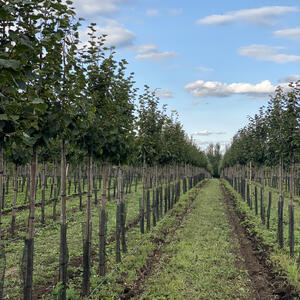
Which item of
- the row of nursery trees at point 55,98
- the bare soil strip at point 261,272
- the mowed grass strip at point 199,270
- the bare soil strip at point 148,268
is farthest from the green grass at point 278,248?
the row of nursery trees at point 55,98

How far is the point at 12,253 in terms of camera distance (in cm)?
984

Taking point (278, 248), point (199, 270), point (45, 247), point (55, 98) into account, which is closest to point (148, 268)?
point (199, 270)

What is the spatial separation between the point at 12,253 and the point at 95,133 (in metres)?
5.60

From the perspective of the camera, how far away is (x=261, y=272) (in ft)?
28.9

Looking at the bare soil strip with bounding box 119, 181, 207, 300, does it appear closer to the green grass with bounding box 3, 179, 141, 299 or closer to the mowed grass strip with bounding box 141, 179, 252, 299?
the mowed grass strip with bounding box 141, 179, 252, 299

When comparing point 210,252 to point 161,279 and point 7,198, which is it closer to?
point 161,279

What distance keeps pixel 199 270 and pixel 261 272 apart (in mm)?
1737

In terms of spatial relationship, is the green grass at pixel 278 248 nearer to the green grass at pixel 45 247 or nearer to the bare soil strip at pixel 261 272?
the bare soil strip at pixel 261 272

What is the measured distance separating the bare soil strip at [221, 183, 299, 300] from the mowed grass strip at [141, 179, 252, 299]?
252 millimetres

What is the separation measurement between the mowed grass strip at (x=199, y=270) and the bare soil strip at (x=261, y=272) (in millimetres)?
252

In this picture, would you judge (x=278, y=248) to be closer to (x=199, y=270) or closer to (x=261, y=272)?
(x=261, y=272)

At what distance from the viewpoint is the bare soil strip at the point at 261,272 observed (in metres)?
7.24

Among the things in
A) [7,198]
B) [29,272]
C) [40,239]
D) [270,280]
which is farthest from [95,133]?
[7,198]

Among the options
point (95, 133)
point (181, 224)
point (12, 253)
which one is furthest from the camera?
point (181, 224)
